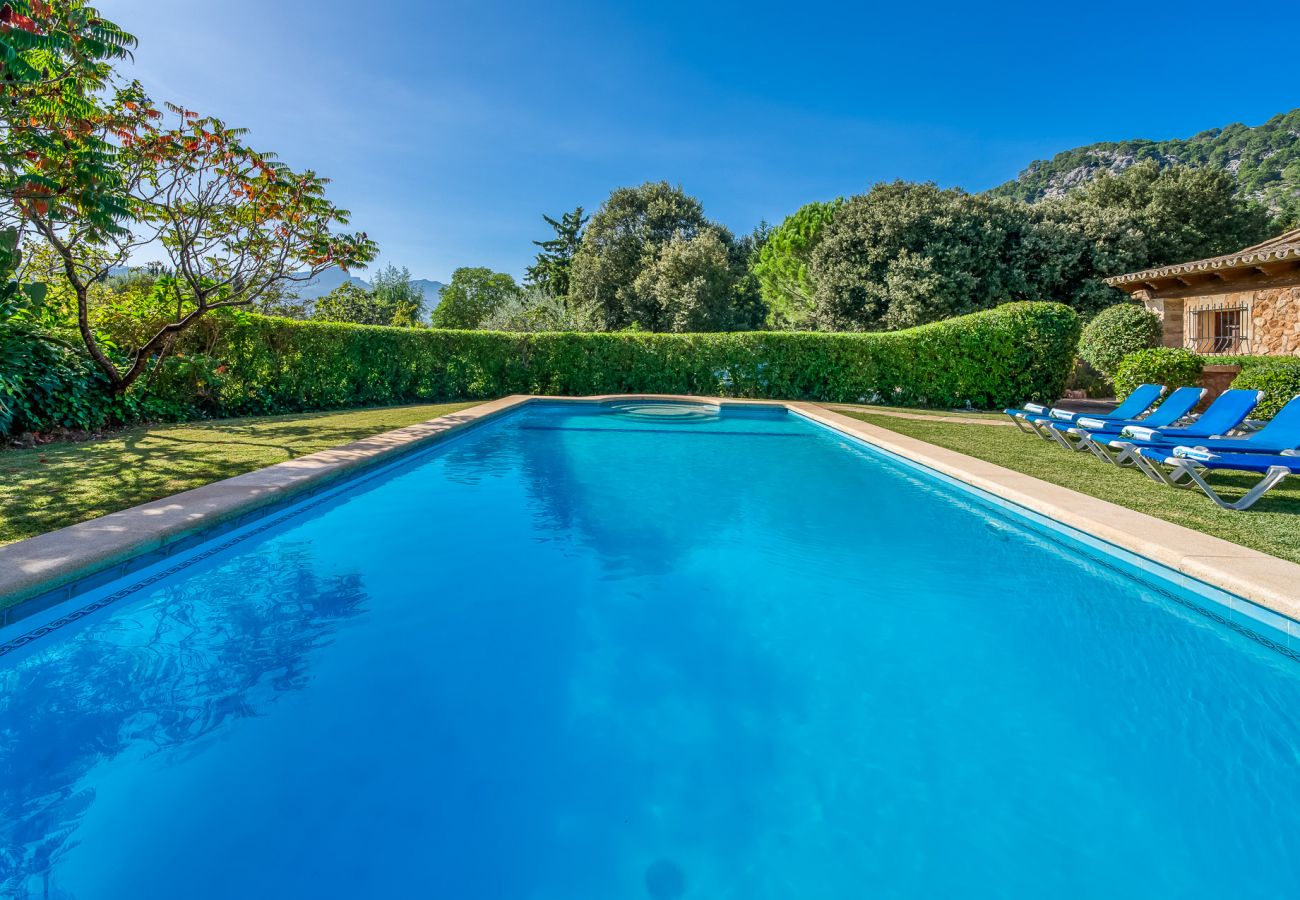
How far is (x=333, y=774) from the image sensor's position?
7.83ft

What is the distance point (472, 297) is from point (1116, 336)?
150 ft

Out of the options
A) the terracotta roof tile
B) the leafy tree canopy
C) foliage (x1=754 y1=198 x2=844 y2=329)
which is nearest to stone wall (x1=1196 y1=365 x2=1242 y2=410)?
the terracotta roof tile

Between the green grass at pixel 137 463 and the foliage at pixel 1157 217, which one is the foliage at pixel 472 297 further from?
the green grass at pixel 137 463

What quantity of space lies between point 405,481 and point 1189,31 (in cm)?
2547

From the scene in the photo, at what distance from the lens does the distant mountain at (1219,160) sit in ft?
126

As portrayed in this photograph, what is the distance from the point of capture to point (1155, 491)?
5.84 meters

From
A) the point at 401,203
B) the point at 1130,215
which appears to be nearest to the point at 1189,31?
the point at 1130,215

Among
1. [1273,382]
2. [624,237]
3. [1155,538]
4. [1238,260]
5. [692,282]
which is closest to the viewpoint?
[1155,538]

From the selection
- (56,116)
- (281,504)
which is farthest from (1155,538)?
(56,116)

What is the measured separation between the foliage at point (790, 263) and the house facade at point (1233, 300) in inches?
752

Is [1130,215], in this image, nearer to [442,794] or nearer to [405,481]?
[405,481]

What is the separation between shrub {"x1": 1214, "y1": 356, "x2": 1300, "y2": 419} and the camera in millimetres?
9414

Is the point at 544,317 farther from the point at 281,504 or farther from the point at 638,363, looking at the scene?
the point at 281,504

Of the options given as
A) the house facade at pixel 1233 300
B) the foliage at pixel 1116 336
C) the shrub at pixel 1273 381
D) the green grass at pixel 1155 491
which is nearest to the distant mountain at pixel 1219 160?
the house facade at pixel 1233 300
